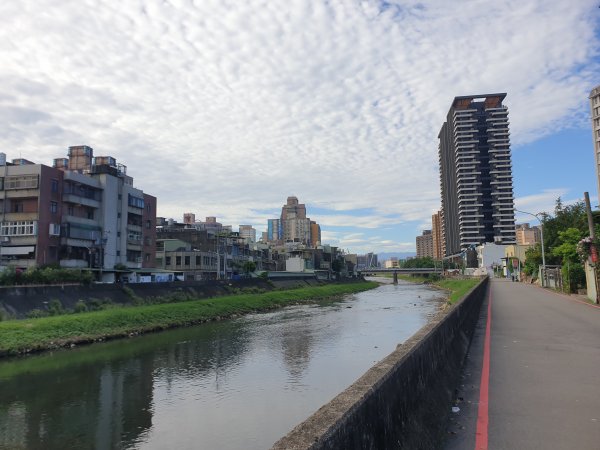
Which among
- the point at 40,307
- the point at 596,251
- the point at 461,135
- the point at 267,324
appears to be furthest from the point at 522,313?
the point at 461,135

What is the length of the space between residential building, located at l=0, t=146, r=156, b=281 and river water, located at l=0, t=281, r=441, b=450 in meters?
24.9

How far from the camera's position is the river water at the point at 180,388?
11.6 metres

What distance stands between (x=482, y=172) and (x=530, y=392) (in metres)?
165

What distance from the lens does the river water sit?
458 inches

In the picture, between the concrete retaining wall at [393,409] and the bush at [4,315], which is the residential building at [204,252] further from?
the concrete retaining wall at [393,409]

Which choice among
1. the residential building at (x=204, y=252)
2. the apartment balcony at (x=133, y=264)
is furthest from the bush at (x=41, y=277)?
the residential building at (x=204, y=252)

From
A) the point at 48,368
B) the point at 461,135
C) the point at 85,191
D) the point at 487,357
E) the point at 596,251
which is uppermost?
the point at 461,135

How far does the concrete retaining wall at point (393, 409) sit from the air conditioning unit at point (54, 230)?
1860 inches

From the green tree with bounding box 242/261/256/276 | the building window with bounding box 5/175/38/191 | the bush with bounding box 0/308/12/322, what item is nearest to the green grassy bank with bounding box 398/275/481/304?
the bush with bounding box 0/308/12/322

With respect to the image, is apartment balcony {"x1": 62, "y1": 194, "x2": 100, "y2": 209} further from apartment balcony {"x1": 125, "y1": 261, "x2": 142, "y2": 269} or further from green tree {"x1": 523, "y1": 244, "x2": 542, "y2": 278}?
green tree {"x1": 523, "y1": 244, "x2": 542, "y2": 278}

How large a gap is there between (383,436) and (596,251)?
2601 centimetres

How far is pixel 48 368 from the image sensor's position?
20234 mm

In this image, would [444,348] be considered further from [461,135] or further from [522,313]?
A: [461,135]

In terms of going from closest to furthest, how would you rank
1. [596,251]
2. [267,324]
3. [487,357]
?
[487,357], [596,251], [267,324]
